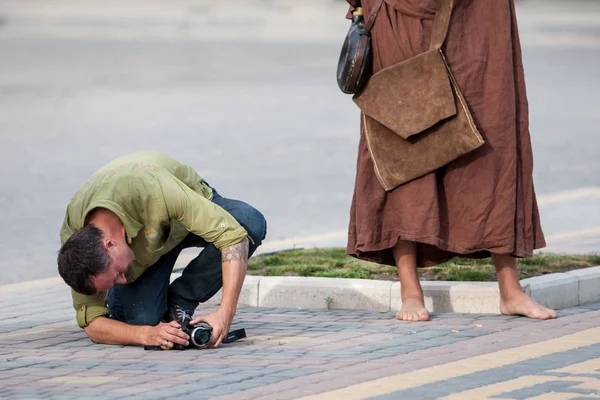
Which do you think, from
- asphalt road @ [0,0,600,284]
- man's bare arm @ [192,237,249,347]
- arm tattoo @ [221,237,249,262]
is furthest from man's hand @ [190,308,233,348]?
asphalt road @ [0,0,600,284]

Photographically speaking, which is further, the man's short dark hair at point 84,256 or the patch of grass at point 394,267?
the patch of grass at point 394,267

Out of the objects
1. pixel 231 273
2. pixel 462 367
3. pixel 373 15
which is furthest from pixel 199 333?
pixel 373 15

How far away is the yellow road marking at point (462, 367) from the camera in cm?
493

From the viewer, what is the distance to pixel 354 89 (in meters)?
6.83

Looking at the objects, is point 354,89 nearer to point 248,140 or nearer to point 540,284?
point 540,284

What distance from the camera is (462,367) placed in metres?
5.37

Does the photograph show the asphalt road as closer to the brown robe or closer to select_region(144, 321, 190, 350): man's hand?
the brown robe

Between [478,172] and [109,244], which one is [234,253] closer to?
[109,244]

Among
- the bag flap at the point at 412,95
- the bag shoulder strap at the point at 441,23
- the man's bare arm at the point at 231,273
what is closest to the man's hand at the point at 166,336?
the man's bare arm at the point at 231,273

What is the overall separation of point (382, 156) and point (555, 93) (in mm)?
12968

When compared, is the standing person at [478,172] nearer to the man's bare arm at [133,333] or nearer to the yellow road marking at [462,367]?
the yellow road marking at [462,367]

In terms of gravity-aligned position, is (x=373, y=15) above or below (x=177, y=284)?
above

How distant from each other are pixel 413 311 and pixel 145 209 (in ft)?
4.92

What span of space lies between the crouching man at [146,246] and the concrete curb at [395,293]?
923mm
